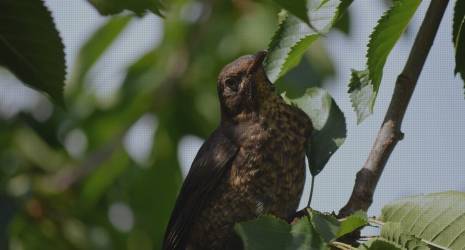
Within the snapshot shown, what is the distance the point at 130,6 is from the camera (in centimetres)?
240

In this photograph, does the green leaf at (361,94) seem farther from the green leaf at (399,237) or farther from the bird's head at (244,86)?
→ the bird's head at (244,86)

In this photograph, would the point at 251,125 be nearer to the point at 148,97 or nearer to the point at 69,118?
the point at 148,97

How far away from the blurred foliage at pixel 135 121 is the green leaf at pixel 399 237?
2757 millimetres

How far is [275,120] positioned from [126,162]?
6.43 ft

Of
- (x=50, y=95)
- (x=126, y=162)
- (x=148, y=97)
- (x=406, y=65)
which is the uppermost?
(x=406, y=65)

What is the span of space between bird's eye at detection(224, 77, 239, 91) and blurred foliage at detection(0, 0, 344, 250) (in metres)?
0.93

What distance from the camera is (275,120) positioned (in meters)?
4.00

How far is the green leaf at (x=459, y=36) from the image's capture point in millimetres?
2445

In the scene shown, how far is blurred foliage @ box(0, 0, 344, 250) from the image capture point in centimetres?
534

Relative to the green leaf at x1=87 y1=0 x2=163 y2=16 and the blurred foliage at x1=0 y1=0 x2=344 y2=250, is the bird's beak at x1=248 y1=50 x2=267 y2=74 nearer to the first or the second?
the blurred foliage at x1=0 y1=0 x2=344 y2=250

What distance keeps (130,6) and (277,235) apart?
708mm

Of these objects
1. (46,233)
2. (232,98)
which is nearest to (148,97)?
(46,233)

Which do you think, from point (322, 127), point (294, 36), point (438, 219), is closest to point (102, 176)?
point (322, 127)

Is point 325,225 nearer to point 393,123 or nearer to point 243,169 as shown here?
point 393,123
